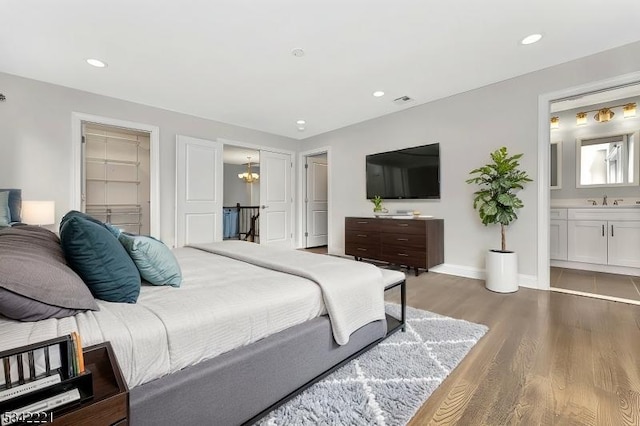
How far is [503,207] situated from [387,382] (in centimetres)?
260

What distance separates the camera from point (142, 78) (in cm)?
334

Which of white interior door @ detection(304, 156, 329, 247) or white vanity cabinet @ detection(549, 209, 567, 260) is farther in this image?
white interior door @ detection(304, 156, 329, 247)

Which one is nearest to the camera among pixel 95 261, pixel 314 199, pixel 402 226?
pixel 95 261

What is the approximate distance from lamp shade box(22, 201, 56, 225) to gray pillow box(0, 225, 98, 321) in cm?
255

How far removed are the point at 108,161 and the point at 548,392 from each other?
23.4ft

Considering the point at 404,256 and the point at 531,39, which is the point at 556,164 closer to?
the point at 531,39

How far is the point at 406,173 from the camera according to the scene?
14.6 ft

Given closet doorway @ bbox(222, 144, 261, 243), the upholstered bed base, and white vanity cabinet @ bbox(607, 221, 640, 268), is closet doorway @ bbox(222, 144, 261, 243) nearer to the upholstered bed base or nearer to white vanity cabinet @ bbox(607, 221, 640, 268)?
the upholstered bed base

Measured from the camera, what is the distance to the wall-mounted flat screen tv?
13.5ft

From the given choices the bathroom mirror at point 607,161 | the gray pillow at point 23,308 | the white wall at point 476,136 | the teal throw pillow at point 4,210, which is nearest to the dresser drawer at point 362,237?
the white wall at point 476,136

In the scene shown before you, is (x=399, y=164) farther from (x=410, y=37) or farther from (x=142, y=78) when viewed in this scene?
(x=142, y=78)

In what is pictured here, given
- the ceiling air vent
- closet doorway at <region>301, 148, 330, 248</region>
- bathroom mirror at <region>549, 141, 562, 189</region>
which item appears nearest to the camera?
the ceiling air vent

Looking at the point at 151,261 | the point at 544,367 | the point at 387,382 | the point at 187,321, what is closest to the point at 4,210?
the point at 151,261

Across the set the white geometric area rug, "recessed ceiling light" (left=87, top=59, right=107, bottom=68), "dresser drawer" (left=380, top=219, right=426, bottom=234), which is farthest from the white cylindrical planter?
"recessed ceiling light" (left=87, top=59, right=107, bottom=68)
